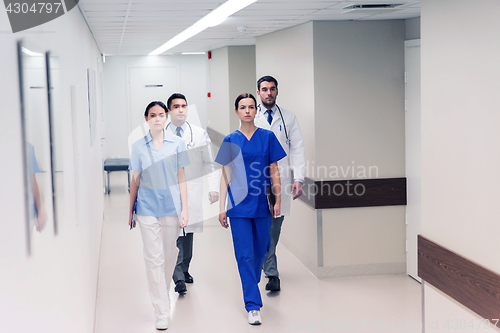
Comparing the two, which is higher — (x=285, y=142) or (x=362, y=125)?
(x=362, y=125)

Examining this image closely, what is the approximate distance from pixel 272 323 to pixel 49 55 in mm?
2591

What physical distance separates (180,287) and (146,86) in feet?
29.1

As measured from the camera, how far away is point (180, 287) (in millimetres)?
4336

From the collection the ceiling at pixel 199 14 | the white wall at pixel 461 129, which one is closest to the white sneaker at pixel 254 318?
the white wall at pixel 461 129

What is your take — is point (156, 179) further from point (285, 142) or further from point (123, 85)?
point (123, 85)

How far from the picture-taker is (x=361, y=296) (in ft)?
13.9

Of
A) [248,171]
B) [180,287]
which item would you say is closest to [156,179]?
[248,171]

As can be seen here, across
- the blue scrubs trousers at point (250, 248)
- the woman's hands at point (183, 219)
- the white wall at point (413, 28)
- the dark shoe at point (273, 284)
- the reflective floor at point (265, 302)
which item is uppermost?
the white wall at point (413, 28)

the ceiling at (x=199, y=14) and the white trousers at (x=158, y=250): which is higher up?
the ceiling at (x=199, y=14)

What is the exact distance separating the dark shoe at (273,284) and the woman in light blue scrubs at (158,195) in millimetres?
993

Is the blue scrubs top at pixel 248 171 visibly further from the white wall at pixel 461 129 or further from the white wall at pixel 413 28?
the white wall at pixel 413 28

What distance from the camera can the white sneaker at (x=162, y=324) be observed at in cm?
362

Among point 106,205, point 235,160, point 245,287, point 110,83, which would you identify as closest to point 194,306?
point 245,287

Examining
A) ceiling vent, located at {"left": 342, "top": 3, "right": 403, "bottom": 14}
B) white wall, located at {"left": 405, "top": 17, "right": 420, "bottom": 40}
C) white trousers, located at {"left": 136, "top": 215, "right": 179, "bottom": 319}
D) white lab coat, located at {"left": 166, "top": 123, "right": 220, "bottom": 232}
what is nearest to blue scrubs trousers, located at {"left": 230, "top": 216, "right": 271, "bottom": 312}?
white trousers, located at {"left": 136, "top": 215, "right": 179, "bottom": 319}
